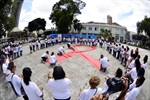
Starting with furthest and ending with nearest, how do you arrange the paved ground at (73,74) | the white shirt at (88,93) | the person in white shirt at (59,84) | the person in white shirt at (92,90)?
the paved ground at (73,74)
the person in white shirt at (59,84)
the white shirt at (88,93)
the person in white shirt at (92,90)

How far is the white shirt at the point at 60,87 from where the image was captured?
5113 mm

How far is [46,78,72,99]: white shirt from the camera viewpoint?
511 centimetres

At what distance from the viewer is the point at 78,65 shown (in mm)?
17531

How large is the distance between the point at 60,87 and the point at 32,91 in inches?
27.7

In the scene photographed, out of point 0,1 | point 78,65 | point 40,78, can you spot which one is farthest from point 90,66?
point 0,1

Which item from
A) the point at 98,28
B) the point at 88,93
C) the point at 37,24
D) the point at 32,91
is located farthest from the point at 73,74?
the point at 37,24

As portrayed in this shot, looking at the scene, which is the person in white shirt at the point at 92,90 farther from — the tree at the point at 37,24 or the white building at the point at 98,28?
the tree at the point at 37,24

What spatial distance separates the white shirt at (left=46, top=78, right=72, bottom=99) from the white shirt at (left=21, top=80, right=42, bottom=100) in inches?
12.9

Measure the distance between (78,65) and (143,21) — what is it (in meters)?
36.9

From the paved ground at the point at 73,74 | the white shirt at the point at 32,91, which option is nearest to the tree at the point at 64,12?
the paved ground at the point at 73,74

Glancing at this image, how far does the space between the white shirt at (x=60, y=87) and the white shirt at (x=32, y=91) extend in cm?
33

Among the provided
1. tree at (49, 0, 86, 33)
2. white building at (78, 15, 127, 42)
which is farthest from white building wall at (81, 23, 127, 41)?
tree at (49, 0, 86, 33)

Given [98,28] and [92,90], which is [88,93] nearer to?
[92,90]

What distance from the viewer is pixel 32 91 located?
5.22m
